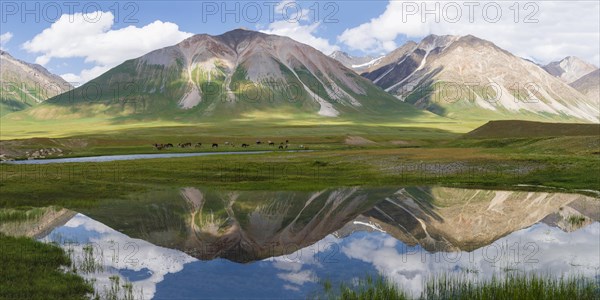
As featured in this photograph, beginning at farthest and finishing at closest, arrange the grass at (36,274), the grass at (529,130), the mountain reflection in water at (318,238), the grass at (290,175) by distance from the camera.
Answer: the grass at (529,130)
the grass at (290,175)
the mountain reflection in water at (318,238)
the grass at (36,274)

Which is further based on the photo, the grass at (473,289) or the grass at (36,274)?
the grass at (36,274)

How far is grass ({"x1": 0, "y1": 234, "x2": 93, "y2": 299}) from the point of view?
728 inches

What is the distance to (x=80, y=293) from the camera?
61.9 ft

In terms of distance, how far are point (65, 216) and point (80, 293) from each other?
66.2ft

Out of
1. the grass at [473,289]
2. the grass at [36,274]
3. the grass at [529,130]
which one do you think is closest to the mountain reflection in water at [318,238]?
the grass at [473,289]

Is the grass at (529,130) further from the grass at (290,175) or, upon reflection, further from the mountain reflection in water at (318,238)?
the mountain reflection in water at (318,238)

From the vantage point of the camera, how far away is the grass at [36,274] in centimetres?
1848

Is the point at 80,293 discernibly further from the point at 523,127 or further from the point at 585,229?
the point at 523,127

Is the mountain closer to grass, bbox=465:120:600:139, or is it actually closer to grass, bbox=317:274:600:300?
grass, bbox=317:274:600:300

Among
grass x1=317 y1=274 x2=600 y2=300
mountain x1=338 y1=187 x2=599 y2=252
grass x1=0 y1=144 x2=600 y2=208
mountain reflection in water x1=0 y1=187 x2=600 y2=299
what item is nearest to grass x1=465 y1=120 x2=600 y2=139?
grass x1=0 y1=144 x2=600 y2=208

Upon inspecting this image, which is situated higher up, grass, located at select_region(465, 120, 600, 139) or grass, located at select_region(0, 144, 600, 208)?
grass, located at select_region(465, 120, 600, 139)

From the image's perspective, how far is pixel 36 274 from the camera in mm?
20781

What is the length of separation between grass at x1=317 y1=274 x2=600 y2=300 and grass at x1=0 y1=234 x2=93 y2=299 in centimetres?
1011

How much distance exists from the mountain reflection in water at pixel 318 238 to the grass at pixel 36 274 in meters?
1.17
